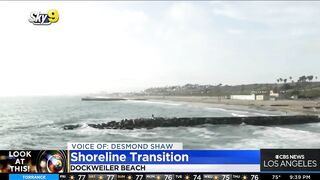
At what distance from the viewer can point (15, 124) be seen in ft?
17.2

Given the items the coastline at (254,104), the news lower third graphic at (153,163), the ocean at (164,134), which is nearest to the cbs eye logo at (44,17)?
the ocean at (164,134)

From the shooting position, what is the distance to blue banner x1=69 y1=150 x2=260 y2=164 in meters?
4.25

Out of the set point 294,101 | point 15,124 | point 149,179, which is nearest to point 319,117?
point 294,101

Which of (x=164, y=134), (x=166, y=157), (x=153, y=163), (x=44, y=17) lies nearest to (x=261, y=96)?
(x=164, y=134)

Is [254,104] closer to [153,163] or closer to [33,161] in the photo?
[153,163]

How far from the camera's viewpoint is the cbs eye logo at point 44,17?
4578 mm

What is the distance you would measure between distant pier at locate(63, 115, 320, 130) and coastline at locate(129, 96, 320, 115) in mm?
97

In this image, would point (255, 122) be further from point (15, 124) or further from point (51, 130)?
point (15, 124)

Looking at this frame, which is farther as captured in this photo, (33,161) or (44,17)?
(44,17)

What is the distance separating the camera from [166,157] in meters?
4.38

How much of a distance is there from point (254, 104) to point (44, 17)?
3055 millimetres

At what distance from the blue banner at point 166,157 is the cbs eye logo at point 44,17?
4.90 feet

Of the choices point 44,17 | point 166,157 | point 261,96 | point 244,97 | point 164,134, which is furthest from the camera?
point 244,97

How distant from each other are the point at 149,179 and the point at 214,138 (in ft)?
3.35
